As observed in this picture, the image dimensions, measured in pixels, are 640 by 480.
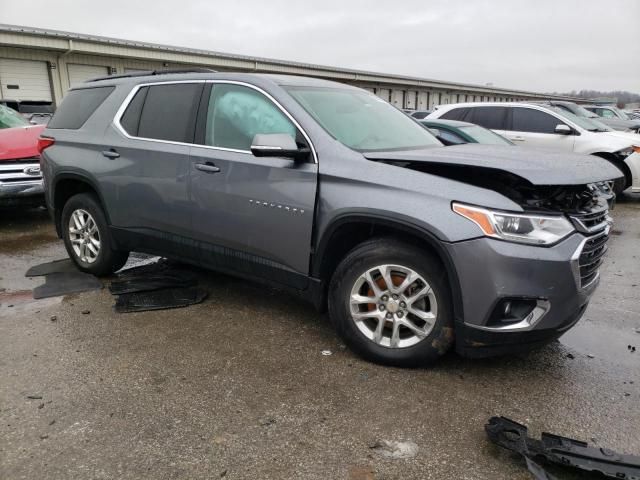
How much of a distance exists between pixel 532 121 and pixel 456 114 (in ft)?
4.85

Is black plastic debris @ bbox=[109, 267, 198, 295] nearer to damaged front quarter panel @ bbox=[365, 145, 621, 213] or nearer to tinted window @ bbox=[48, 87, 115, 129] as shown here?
tinted window @ bbox=[48, 87, 115, 129]

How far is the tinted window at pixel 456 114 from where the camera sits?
10578mm

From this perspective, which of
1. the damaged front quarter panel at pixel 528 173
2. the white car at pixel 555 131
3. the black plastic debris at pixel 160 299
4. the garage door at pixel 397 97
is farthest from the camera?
the garage door at pixel 397 97

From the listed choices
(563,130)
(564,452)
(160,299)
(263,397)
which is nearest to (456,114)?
(563,130)

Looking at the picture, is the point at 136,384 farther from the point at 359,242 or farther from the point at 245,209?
the point at 359,242

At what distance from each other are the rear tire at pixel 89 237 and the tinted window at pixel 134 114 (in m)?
0.83

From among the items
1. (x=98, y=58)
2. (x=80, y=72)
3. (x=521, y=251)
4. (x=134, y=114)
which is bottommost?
(x=521, y=251)

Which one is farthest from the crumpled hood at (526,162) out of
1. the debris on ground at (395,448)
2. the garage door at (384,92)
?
the garage door at (384,92)

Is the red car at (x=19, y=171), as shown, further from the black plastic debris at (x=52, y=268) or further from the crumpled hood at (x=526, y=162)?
the crumpled hood at (x=526, y=162)

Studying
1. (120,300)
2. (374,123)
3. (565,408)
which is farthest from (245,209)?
(565,408)

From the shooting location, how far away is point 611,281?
16.8 feet

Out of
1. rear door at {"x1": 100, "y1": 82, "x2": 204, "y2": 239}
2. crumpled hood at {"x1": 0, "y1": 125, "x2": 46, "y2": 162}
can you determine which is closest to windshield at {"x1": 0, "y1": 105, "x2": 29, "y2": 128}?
crumpled hood at {"x1": 0, "y1": 125, "x2": 46, "y2": 162}

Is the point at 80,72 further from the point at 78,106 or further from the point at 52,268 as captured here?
the point at 52,268

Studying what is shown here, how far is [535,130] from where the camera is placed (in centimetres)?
995
